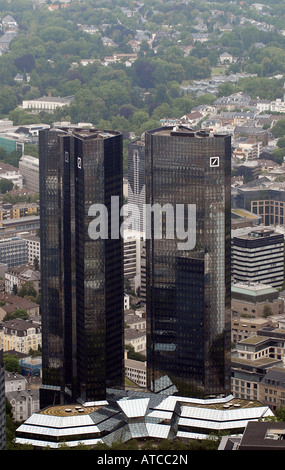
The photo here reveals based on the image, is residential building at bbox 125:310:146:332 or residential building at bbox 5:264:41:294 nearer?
residential building at bbox 125:310:146:332

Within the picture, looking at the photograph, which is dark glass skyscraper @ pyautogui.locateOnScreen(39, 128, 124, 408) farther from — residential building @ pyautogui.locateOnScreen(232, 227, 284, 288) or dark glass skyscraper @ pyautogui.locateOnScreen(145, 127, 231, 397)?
residential building @ pyautogui.locateOnScreen(232, 227, 284, 288)

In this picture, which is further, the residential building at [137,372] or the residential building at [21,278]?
the residential building at [21,278]

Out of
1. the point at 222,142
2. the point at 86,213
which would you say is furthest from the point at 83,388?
the point at 222,142

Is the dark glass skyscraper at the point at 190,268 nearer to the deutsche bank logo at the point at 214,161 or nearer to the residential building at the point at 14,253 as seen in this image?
the deutsche bank logo at the point at 214,161

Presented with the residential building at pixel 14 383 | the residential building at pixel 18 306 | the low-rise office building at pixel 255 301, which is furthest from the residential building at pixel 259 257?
the residential building at pixel 14 383

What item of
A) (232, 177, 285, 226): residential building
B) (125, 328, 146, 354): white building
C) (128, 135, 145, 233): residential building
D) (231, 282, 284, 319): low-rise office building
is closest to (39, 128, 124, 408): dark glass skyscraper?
(125, 328, 146, 354): white building

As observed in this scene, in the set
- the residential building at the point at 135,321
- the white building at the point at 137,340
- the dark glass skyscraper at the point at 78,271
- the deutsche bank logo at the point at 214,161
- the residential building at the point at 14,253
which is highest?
the deutsche bank logo at the point at 214,161

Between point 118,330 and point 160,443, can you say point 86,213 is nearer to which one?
point 118,330
